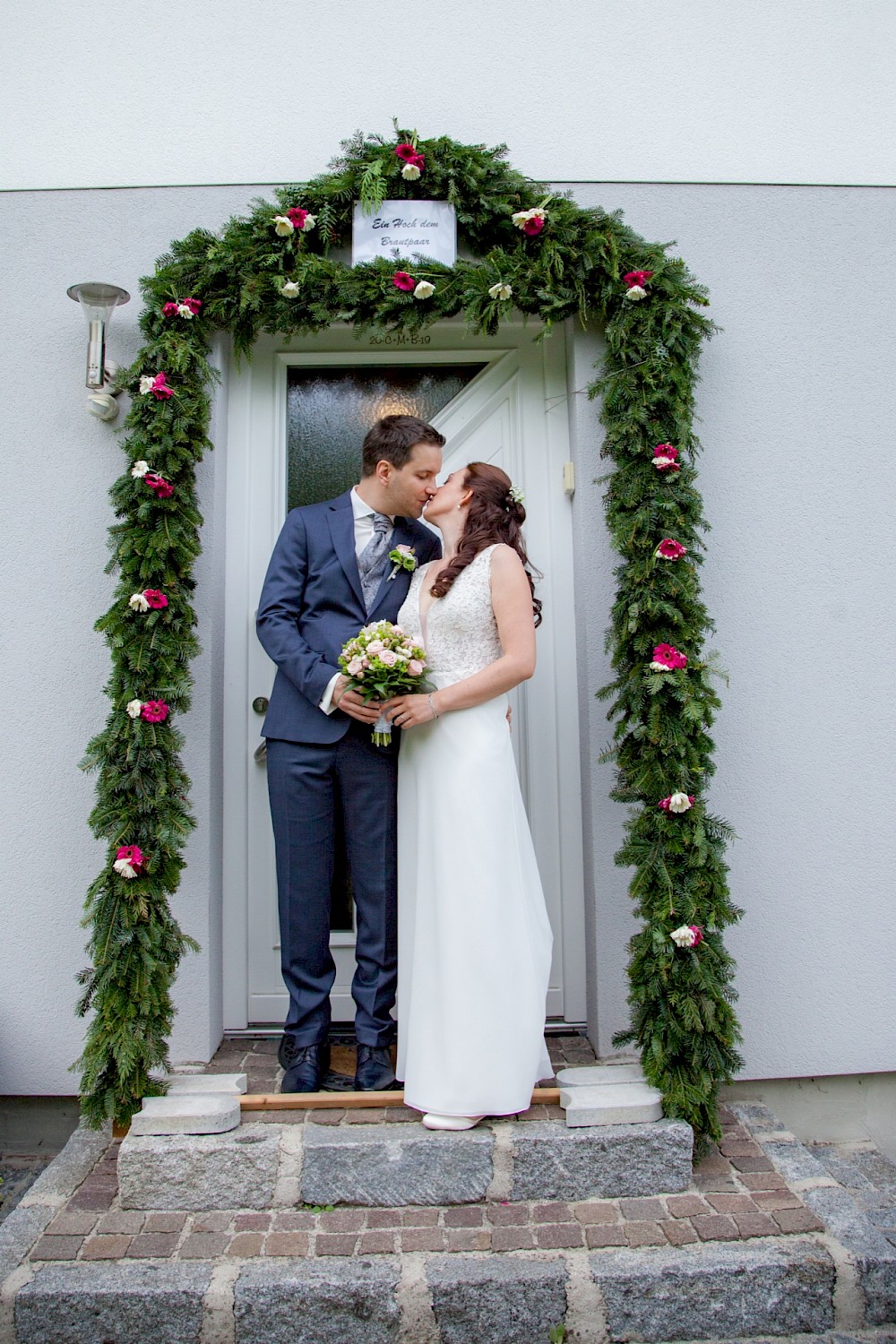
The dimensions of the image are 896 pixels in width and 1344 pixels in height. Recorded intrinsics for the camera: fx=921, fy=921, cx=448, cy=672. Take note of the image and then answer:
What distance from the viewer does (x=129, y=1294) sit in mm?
2430

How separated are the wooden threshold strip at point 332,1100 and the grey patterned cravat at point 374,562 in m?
1.67

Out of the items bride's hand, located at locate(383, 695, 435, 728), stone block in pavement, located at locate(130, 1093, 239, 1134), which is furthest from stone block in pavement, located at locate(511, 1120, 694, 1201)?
bride's hand, located at locate(383, 695, 435, 728)

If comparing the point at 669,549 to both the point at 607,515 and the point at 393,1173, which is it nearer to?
the point at 607,515

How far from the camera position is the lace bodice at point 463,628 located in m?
3.03

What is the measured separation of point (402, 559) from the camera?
3.23m

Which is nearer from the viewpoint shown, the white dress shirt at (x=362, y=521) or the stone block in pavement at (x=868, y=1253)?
the stone block in pavement at (x=868, y=1253)

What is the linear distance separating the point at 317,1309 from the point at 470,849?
129 cm

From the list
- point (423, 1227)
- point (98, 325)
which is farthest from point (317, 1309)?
point (98, 325)

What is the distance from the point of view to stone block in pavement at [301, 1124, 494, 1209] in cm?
275

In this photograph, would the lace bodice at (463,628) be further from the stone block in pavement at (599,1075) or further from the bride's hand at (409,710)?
the stone block in pavement at (599,1075)

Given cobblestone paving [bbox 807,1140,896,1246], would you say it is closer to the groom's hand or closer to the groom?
the groom

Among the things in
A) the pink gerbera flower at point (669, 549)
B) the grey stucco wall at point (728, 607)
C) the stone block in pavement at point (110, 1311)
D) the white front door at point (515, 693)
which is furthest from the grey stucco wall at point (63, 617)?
the pink gerbera flower at point (669, 549)

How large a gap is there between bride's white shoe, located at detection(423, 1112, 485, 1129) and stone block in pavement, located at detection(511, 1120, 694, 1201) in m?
0.14

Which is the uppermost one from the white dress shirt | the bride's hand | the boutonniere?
the white dress shirt
